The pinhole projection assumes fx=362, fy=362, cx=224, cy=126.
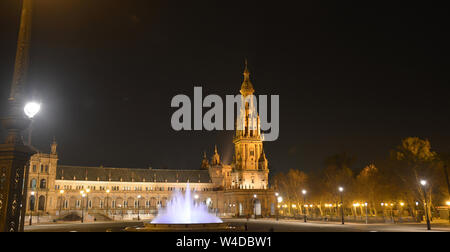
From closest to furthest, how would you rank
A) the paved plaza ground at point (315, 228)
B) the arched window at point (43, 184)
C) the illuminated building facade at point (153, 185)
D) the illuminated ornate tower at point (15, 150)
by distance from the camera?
the illuminated ornate tower at point (15, 150), the paved plaza ground at point (315, 228), the arched window at point (43, 184), the illuminated building facade at point (153, 185)

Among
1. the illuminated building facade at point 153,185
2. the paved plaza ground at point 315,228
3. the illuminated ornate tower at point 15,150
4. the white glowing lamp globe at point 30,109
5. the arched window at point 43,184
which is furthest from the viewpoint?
the illuminated building facade at point 153,185

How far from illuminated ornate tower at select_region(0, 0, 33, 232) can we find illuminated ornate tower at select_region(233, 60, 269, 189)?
11292cm

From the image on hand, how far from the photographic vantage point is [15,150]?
489 inches

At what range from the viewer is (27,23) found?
13828mm

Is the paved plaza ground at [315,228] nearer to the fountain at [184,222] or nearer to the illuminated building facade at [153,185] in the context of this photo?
the fountain at [184,222]

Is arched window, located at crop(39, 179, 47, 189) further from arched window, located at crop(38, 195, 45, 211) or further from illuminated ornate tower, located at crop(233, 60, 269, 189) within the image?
illuminated ornate tower, located at crop(233, 60, 269, 189)

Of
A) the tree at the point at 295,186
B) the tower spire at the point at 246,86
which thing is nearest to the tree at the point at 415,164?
the tree at the point at 295,186

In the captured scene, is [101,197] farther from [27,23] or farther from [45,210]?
[27,23]

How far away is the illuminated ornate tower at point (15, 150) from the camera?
12133mm

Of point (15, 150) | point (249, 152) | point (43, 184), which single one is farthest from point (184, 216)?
point (249, 152)

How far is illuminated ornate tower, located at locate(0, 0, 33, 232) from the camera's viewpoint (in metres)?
12.1

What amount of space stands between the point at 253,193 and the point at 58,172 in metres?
63.8

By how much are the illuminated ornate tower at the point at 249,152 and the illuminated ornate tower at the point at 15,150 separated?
11292cm
